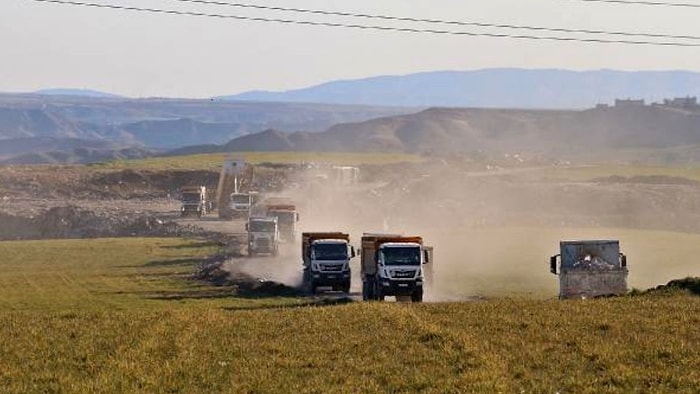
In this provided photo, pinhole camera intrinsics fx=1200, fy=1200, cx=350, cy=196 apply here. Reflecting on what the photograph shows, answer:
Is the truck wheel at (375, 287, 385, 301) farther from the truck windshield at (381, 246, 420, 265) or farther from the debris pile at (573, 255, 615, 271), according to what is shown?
the debris pile at (573, 255, 615, 271)

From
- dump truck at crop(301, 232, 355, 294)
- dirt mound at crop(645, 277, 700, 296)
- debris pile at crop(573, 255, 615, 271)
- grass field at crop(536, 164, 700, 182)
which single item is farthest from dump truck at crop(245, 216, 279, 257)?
grass field at crop(536, 164, 700, 182)

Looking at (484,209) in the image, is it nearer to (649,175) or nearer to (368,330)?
(649,175)

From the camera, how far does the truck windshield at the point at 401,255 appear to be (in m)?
47.7

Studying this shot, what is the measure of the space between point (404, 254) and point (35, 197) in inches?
4024

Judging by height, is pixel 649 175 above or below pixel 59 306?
above

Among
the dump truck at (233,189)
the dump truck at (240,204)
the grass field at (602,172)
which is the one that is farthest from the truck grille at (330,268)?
the grass field at (602,172)

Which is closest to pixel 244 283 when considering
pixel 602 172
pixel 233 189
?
pixel 233 189

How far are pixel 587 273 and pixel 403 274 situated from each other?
7.28 metres

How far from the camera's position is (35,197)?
142250mm

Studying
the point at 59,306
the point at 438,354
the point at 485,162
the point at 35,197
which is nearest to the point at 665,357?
the point at 438,354

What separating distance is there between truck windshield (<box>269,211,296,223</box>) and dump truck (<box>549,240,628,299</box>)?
38.6m

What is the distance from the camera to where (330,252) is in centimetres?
5384

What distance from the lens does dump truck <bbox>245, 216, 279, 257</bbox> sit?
248ft

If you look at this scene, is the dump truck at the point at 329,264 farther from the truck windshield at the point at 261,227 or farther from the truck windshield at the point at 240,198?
the truck windshield at the point at 240,198
